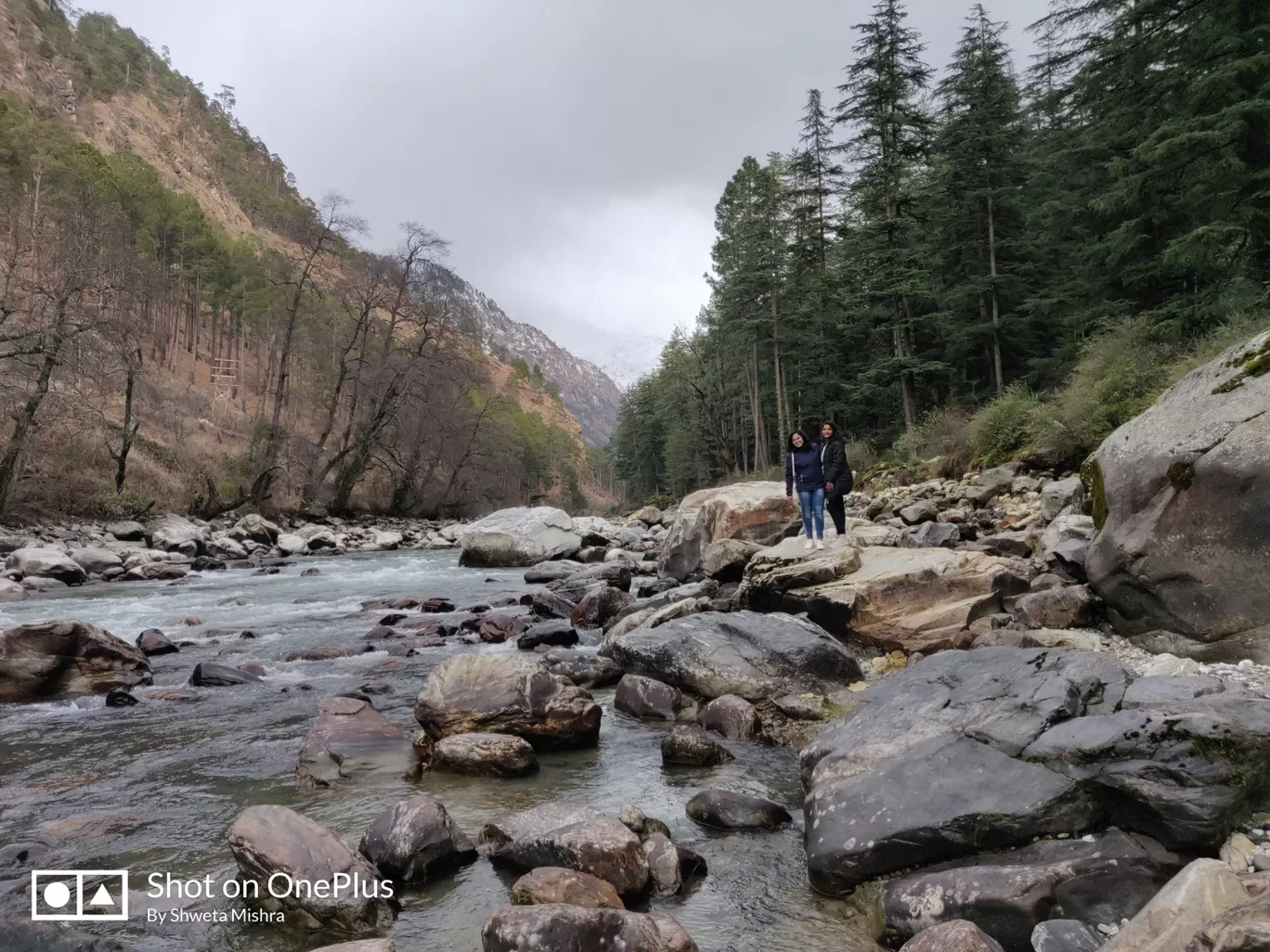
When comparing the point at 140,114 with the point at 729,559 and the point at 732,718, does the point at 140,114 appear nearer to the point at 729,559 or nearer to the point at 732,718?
the point at 729,559

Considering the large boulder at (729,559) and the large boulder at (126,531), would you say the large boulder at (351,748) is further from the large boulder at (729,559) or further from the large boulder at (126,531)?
the large boulder at (126,531)

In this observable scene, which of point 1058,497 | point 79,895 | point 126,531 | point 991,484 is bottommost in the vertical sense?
point 79,895

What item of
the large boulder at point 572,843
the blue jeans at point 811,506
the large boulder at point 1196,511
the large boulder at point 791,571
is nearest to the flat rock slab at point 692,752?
the large boulder at point 572,843

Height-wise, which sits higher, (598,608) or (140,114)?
(140,114)

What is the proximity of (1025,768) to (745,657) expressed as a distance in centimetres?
330

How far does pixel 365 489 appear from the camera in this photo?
129ft

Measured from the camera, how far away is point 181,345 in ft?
193

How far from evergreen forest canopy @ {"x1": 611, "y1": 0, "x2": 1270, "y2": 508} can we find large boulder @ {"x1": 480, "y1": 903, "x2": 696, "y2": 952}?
14266mm

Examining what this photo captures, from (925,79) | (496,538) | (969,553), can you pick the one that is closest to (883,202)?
(925,79)

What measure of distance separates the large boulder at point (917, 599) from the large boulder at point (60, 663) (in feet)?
24.1

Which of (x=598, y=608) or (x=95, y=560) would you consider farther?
(x=95, y=560)

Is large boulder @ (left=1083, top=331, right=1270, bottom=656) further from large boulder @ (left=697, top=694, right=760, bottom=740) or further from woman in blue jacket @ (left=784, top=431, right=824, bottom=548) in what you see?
woman in blue jacket @ (left=784, top=431, right=824, bottom=548)

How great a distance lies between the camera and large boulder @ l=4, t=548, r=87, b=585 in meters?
15.0

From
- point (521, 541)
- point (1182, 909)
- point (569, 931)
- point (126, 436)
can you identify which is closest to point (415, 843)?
point (569, 931)
